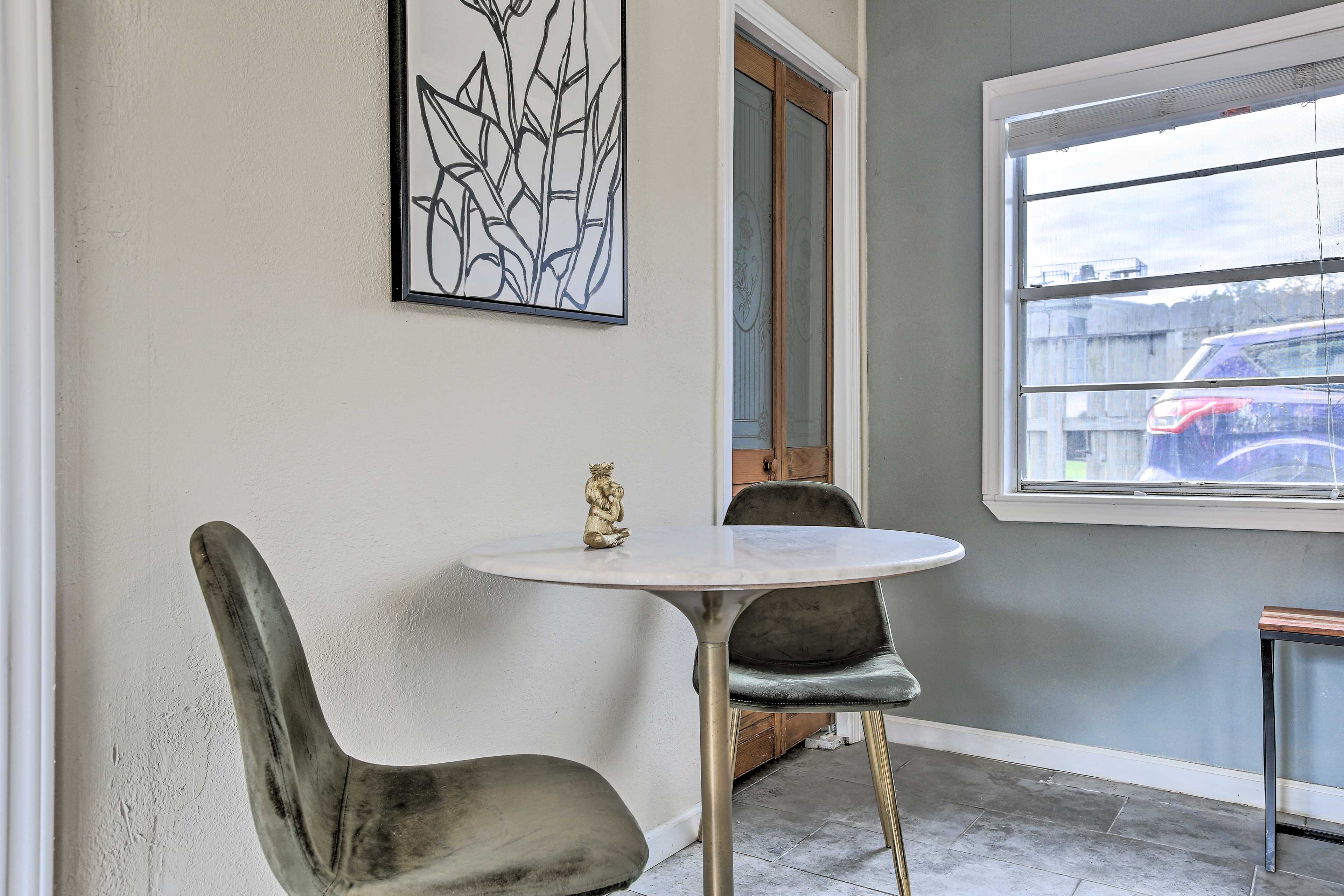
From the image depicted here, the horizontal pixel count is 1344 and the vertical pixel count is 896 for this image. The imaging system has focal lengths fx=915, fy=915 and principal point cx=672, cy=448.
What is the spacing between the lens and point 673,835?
229 cm

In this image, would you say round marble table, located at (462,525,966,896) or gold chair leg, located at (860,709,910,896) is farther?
gold chair leg, located at (860,709,910,896)

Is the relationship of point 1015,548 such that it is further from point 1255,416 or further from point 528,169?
point 528,169

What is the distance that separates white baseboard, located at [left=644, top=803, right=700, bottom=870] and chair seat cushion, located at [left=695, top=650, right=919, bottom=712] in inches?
17.7

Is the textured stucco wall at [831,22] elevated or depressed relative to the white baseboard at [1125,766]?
elevated

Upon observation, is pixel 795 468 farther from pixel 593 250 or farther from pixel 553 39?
pixel 553 39

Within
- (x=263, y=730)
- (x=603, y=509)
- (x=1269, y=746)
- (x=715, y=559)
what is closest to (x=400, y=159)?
(x=603, y=509)

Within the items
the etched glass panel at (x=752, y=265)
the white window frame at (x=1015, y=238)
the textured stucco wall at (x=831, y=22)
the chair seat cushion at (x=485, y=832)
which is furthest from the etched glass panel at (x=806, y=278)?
the chair seat cushion at (x=485, y=832)

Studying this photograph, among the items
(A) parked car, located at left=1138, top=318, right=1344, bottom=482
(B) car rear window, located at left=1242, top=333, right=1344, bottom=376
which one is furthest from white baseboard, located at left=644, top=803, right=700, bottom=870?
(B) car rear window, located at left=1242, top=333, right=1344, bottom=376

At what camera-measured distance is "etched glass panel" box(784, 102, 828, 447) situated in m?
3.04

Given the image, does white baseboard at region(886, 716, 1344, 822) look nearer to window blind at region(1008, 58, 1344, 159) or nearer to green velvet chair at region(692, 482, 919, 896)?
green velvet chair at region(692, 482, 919, 896)

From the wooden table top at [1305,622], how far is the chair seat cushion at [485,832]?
71.6 inches

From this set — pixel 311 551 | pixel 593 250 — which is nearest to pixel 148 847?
pixel 311 551

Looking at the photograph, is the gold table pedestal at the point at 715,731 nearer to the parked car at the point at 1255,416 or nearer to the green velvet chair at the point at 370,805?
the green velvet chair at the point at 370,805

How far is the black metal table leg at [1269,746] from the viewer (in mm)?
2209
